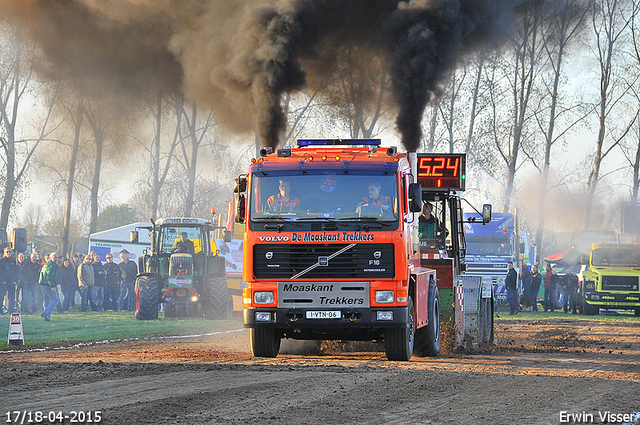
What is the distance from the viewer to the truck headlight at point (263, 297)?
38.0ft

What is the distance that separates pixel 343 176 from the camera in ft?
38.4

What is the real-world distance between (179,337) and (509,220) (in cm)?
2118

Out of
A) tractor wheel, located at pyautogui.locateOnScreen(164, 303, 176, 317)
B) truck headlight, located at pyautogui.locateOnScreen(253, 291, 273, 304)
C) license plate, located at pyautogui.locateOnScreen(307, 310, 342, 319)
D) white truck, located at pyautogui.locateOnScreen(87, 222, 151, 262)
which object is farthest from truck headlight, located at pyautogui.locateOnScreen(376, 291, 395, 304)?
white truck, located at pyautogui.locateOnScreen(87, 222, 151, 262)

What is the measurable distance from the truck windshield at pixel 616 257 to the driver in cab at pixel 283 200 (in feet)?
73.3

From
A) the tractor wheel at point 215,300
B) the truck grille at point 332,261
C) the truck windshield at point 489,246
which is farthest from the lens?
the truck windshield at point 489,246

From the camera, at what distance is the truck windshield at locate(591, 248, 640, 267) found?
30719 mm

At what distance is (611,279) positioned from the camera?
30.1 metres

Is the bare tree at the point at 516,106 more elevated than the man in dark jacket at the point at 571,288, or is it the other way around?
the bare tree at the point at 516,106

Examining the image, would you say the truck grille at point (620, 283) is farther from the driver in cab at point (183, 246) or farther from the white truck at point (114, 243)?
the white truck at point (114, 243)

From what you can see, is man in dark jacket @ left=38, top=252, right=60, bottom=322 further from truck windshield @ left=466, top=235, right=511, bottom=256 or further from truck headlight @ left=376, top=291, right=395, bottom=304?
truck windshield @ left=466, top=235, right=511, bottom=256

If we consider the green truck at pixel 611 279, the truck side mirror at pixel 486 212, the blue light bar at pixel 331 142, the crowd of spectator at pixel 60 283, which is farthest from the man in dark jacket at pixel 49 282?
the green truck at pixel 611 279

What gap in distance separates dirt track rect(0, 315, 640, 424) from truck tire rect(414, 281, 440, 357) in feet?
0.74

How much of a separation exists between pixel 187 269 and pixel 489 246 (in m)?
15.9

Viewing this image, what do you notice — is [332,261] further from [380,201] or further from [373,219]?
[380,201]
